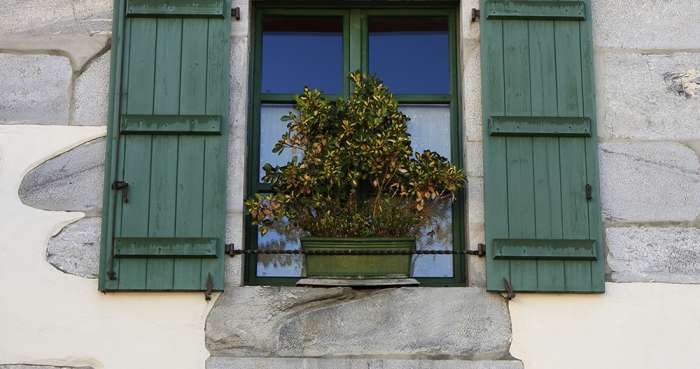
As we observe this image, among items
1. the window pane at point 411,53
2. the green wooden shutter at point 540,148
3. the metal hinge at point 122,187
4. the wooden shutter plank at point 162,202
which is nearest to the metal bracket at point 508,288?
the green wooden shutter at point 540,148

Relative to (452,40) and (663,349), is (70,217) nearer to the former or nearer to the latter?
(452,40)

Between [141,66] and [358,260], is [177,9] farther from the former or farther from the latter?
[358,260]

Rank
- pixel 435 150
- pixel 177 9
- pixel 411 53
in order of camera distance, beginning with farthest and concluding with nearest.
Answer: pixel 411 53
pixel 435 150
pixel 177 9

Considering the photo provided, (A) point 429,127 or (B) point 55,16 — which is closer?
(B) point 55,16

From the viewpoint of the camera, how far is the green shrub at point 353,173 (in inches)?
170

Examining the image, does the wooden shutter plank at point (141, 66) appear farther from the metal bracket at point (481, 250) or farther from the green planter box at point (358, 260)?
the metal bracket at point (481, 250)

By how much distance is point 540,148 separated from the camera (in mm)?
4414

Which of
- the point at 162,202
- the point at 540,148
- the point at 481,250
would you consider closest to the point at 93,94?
the point at 162,202

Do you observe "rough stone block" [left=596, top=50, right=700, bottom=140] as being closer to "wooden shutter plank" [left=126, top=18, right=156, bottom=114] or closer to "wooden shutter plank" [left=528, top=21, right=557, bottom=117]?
"wooden shutter plank" [left=528, top=21, right=557, bottom=117]

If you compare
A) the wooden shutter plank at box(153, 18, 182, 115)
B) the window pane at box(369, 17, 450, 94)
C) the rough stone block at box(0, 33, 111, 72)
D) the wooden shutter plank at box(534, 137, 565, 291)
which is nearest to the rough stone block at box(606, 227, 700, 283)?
the wooden shutter plank at box(534, 137, 565, 291)

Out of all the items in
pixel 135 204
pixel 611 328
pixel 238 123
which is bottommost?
pixel 611 328

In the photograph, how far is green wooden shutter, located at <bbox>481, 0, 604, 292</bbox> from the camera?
169 inches

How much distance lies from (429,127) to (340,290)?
935mm

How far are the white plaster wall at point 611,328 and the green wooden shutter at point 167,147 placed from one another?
4.15 feet
